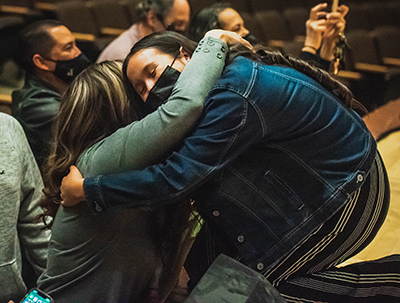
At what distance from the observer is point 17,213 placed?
1085mm

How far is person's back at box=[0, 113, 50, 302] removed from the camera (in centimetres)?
105

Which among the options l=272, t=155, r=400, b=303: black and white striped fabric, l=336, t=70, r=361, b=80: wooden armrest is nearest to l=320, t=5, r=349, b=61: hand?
l=272, t=155, r=400, b=303: black and white striped fabric

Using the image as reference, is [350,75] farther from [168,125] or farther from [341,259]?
[168,125]

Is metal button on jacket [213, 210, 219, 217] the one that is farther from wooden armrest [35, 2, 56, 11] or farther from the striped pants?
wooden armrest [35, 2, 56, 11]

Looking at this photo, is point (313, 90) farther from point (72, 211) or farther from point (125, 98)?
point (72, 211)

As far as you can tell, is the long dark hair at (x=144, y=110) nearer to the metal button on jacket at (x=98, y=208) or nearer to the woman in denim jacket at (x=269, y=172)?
the woman in denim jacket at (x=269, y=172)

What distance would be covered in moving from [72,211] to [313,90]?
0.59 m

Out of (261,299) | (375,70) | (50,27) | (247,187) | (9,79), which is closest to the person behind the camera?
(261,299)

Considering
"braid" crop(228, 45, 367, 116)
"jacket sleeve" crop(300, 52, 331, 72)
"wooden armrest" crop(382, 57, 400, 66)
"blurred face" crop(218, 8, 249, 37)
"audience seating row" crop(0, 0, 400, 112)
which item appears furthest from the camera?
"wooden armrest" crop(382, 57, 400, 66)

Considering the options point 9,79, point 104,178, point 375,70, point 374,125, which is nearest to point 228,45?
point 104,178

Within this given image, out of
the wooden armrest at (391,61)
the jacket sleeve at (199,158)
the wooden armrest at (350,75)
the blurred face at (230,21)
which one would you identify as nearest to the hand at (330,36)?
the blurred face at (230,21)

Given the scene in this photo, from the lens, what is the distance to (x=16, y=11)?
135 inches

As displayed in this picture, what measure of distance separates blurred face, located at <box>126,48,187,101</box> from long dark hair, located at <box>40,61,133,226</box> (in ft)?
0.22

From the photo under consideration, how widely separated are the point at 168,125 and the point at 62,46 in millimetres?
1238
